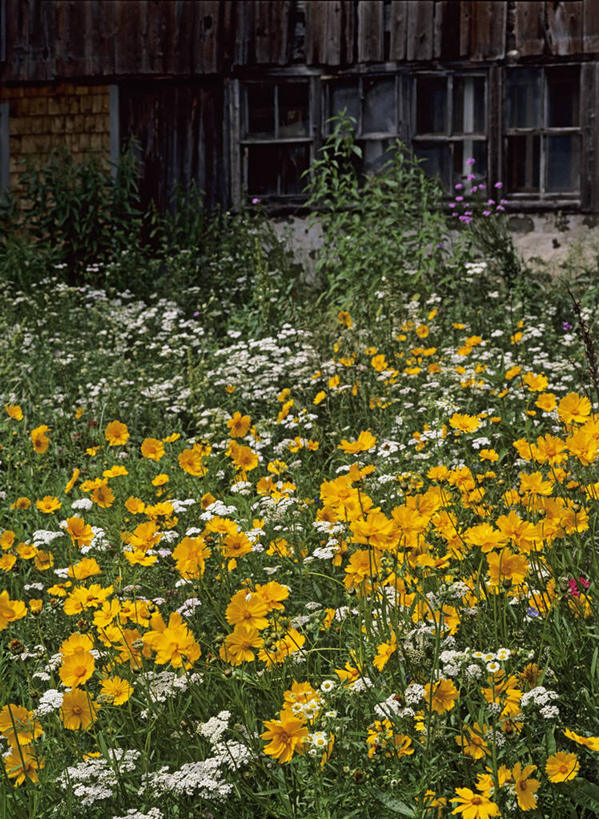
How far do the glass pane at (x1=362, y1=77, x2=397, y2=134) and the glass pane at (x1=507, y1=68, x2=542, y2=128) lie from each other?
3.73 feet

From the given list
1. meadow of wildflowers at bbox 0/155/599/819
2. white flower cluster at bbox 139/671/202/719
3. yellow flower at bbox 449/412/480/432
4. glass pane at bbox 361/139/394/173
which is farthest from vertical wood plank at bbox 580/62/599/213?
white flower cluster at bbox 139/671/202/719

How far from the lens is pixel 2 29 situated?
1036 cm

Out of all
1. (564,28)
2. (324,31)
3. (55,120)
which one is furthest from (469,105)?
(55,120)

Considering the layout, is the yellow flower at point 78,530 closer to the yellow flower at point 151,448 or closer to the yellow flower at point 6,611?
the yellow flower at point 6,611

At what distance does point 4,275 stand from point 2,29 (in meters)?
3.67

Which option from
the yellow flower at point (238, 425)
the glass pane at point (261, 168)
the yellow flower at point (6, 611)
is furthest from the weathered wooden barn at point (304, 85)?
the yellow flower at point (6, 611)

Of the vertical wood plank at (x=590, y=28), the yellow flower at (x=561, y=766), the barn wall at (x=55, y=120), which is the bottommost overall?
the yellow flower at (x=561, y=766)

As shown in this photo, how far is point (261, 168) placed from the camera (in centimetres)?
1017

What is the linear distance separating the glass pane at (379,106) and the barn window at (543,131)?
1.13 metres

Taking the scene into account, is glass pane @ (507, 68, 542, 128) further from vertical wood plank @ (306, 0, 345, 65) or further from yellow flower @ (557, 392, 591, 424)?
yellow flower @ (557, 392, 591, 424)

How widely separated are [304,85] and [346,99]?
47 cm

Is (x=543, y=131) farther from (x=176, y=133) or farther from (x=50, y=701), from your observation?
(x=50, y=701)

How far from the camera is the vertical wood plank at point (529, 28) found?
370 inches

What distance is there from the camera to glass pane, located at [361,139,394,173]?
988cm
